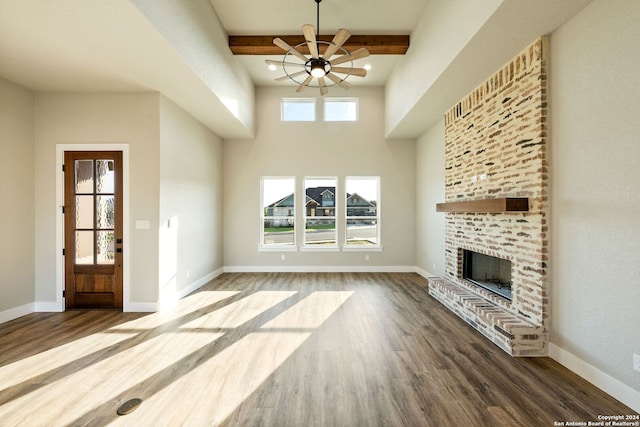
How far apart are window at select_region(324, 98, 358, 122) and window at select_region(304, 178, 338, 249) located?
1495 millimetres

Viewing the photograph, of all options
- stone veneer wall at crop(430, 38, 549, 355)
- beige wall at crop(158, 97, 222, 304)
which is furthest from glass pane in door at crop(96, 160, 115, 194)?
stone veneer wall at crop(430, 38, 549, 355)

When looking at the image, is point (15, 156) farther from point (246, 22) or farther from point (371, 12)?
point (371, 12)

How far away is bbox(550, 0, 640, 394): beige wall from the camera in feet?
6.88

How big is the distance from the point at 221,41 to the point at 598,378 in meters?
5.96

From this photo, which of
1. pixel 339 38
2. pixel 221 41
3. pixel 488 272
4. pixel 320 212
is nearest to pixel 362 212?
pixel 320 212

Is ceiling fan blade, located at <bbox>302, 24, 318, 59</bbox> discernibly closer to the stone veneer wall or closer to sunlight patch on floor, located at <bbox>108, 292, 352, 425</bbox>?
the stone veneer wall

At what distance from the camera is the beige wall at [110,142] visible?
4133mm

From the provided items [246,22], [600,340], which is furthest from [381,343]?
[246,22]

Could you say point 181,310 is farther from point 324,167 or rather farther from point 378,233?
point 378,233

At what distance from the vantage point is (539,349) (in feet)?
9.17

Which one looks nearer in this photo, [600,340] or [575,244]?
[600,340]

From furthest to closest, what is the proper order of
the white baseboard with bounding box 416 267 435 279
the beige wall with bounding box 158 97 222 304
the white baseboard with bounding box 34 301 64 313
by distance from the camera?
1. the white baseboard with bounding box 416 267 435 279
2. the beige wall with bounding box 158 97 222 304
3. the white baseboard with bounding box 34 301 64 313

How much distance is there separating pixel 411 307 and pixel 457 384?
75.5 inches

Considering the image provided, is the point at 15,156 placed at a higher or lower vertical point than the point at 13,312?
higher
